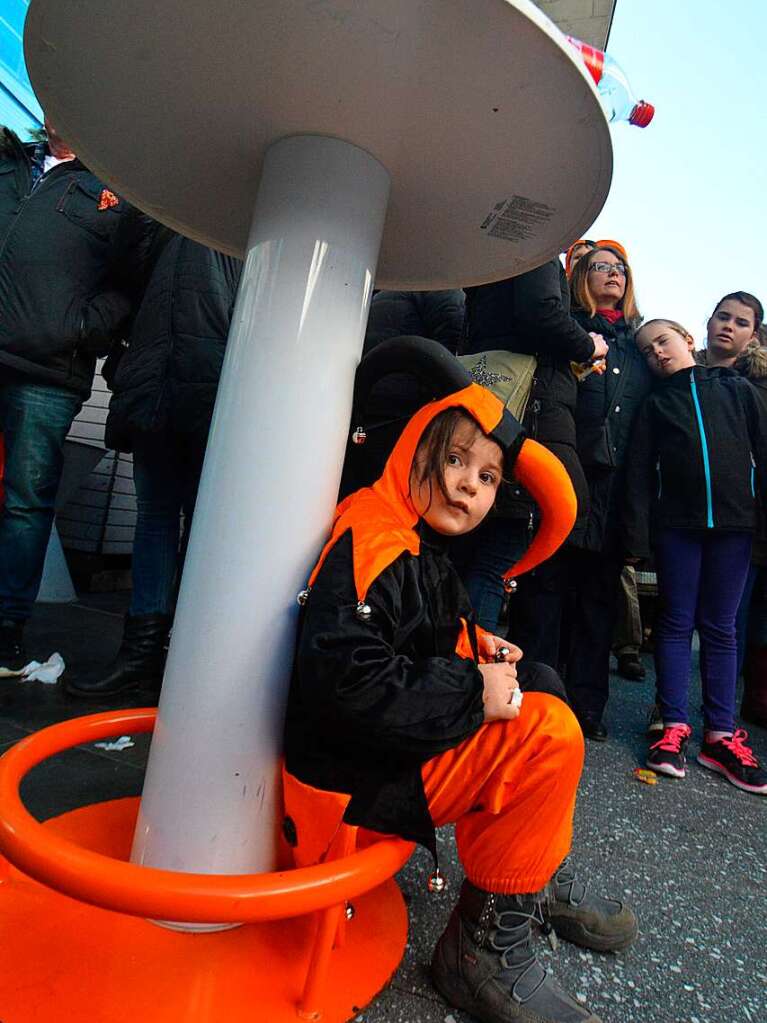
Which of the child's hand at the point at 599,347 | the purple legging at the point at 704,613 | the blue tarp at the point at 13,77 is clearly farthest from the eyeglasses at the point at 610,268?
the blue tarp at the point at 13,77

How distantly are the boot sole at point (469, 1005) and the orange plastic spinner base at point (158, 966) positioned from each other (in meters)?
0.07

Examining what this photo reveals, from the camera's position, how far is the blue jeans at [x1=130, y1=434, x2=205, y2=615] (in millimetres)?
1904

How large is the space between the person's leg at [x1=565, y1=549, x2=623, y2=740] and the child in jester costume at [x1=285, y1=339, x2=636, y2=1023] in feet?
3.92

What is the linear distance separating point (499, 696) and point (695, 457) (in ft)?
4.91

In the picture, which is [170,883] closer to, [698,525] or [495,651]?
[495,651]

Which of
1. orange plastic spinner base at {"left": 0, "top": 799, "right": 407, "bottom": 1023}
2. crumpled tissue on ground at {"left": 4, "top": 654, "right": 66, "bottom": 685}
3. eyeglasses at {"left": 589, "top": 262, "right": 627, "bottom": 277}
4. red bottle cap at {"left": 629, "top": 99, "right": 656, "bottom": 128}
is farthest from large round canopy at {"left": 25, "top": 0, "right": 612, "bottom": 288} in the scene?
red bottle cap at {"left": 629, "top": 99, "right": 656, "bottom": 128}

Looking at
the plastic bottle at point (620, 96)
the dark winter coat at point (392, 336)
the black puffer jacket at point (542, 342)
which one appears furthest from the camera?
the plastic bottle at point (620, 96)

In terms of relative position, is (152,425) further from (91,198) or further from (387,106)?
(387,106)

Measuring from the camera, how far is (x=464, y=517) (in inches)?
38.8

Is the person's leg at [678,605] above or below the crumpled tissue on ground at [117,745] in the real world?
above

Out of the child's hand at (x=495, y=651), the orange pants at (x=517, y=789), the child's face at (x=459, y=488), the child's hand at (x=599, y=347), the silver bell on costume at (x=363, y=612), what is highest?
the child's hand at (x=599, y=347)

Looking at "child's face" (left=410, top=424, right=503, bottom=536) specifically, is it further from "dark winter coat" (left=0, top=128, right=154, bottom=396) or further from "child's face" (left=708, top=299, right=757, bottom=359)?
"child's face" (left=708, top=299, right=757, bottom=359)

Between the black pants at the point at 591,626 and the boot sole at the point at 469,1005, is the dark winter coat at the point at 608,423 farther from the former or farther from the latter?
the boot sole at the point at 469,1005

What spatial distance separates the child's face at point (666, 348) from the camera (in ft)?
7.13
